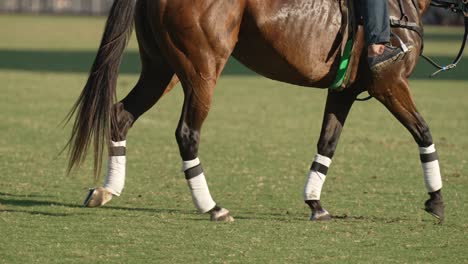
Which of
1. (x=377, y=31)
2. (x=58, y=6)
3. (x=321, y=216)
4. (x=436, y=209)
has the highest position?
(x=377, y=31)

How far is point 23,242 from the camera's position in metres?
7.54

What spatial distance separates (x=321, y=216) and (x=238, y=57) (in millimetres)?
1417

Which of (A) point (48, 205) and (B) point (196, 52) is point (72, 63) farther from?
(B) point (196, 52)

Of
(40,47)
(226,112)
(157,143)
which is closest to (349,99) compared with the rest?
(157,143)

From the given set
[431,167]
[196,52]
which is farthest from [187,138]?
[431,167]

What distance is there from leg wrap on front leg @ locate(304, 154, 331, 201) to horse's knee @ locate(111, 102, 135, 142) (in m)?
1.54

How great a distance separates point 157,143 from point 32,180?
3.37 metres

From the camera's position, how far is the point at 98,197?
9.03 metres

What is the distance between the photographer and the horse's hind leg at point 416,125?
333 inches

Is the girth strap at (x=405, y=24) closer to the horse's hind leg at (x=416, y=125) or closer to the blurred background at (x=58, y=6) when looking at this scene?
the horse's hind leg at (x=416, y=125)

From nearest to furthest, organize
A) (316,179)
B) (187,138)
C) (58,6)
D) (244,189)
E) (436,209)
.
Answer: (187,138), (436,209), (316,179), (244,189), (58,6)

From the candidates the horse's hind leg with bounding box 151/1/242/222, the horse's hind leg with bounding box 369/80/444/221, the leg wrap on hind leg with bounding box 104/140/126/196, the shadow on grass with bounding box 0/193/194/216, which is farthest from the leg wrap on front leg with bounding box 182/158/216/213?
the horse's hind leg with bounding box 369/80/444/221

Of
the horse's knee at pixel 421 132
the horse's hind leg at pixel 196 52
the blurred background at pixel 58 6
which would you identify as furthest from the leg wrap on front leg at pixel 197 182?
the blurred background at pixel 58 6

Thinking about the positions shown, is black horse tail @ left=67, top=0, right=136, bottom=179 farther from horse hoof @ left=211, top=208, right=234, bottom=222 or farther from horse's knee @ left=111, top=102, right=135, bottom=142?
horse hoof @ left=211, top=208, right=234, bottom=222
